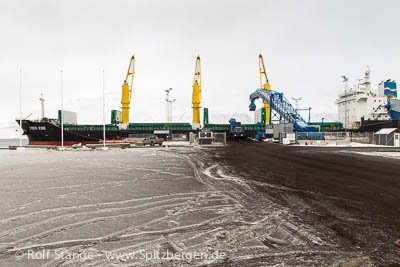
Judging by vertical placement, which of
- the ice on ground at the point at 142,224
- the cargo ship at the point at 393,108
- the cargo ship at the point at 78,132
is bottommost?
the ice on ground at the point at 142,224

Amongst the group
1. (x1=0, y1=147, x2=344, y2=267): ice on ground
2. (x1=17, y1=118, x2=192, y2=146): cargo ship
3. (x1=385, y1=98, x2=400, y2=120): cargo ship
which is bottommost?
(x1=0, y1=147, x2=344, y2=267): ice on ground

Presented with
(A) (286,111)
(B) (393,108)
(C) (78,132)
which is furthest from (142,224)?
(B) (393,108)

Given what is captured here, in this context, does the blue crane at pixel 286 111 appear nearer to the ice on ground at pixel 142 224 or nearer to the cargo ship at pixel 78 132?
the cargo ship at pixel 78 132

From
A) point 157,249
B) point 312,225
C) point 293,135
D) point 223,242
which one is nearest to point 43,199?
point 157,249

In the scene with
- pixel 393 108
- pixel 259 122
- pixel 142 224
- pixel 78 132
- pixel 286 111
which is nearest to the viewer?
pixel 142 224

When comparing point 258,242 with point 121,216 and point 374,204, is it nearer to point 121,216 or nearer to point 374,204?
point 121,216

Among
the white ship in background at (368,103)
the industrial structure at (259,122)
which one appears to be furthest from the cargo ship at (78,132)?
the white ship in background at (368,103)

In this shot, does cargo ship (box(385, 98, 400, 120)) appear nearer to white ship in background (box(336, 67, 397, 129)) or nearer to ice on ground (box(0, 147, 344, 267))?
white ship in background (box(336, 67, 397, 129))

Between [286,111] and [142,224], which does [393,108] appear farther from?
[142,224]

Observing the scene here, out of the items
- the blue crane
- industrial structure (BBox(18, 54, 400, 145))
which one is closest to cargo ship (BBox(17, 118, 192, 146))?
industrial structure (BBox(18, 54, 400, 145))

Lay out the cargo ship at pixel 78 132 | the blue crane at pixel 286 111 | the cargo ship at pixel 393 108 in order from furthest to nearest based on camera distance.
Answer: the cargo ship at pixel 78 132 → the cargo ship at pixel 393 108 → the blue crane at pixel 286 111

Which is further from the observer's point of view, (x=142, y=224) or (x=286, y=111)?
(x=286, y=111)

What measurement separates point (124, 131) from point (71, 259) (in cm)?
5796

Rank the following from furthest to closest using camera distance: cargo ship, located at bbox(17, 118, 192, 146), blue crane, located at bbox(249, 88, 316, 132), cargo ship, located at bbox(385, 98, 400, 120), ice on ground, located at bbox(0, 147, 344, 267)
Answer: cargo ship, located at bbox(17, 118, 192, 146), cargo ship, located at bbox(385, 98, 400, 120), blue crane, located at bbox(249, 88, 316, 132), ice on ground, located at bbox(0, 147, 344, 267)
